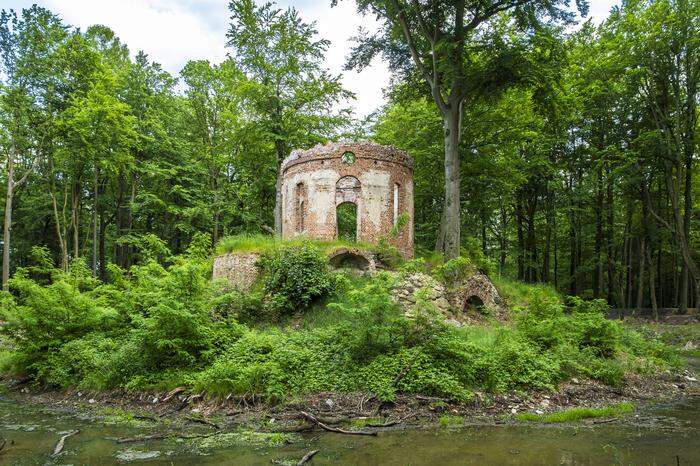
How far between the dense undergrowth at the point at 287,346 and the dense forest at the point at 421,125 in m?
5.98

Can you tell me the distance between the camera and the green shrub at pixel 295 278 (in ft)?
47.6

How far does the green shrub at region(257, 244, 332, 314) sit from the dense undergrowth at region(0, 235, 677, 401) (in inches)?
Result: 38.9

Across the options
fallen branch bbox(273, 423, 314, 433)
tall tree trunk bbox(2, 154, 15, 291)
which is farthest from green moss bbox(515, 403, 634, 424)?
tall tree trunk bbox(2, 154, 15, 291)

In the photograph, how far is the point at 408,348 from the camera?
32.2ft

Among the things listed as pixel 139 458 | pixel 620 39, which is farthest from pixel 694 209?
pixel 139 458

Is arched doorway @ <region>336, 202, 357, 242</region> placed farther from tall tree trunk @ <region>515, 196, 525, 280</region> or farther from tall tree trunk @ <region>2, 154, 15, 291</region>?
tall tree trunk @ <region>2, 154, 15, 291</region>

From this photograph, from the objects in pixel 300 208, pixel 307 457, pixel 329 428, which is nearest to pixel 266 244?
pixel 300 208

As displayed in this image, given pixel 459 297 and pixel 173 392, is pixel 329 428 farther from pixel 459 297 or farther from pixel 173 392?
pixel 459 297

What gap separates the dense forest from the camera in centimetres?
1712

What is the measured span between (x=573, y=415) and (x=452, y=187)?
9706mm

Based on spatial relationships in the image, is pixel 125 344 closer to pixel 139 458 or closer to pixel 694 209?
pixel 139 458

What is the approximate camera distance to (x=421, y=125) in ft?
79.3

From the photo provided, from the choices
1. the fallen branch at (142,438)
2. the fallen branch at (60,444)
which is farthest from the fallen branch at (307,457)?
the fallen branch at (60,444)

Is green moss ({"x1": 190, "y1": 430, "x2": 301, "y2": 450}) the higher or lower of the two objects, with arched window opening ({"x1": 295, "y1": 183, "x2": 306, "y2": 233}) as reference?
lower
